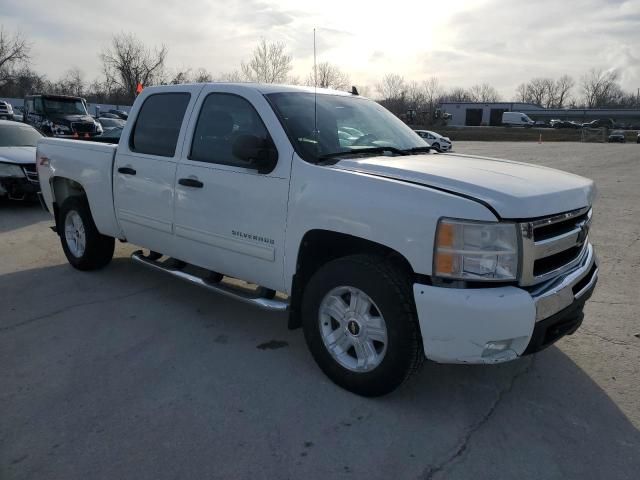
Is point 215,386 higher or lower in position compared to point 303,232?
lower

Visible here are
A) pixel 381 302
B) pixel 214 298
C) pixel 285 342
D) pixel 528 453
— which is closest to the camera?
pixel 528 453

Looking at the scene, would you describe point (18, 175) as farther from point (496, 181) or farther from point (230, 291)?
point (496, 181)

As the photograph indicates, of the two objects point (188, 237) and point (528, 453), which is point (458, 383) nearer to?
point (528, 453)

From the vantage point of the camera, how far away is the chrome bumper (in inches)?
112

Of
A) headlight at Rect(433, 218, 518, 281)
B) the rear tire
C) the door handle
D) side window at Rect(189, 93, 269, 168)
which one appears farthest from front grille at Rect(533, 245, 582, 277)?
the rear tire

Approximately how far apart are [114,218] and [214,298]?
1.26 meters

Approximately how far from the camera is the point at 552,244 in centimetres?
297

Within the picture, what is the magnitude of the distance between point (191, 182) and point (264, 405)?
6.07ft

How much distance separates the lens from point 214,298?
201 inches

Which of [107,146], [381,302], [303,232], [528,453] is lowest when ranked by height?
[528,453]

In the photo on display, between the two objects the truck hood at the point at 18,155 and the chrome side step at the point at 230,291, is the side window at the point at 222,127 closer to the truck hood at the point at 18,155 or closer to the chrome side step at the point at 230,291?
the chrome side step at the point at 230,291

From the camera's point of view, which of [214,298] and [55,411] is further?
[214,298]

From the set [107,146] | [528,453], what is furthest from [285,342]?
[107,146]

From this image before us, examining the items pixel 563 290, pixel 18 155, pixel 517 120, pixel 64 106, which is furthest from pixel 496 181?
pixel 517 120
